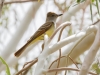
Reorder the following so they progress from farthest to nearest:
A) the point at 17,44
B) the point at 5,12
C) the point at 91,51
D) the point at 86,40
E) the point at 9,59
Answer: the point at 5,12
the point at 17,44
the point at 9,59
the point at 86,40
the point at 91,51

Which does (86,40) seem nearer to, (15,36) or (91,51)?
(91,51)

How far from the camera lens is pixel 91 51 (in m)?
0.64

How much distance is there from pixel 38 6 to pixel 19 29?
20 cm

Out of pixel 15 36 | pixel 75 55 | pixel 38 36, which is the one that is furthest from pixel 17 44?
pixel 75 55

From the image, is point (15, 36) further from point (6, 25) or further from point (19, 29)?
point (6, 25)

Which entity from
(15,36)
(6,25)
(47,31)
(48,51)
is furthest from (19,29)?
(48,51)

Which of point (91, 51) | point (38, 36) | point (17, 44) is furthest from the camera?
point (17, 44)

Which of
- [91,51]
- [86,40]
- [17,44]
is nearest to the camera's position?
[91,51]

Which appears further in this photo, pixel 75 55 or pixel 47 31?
pixel 47 31

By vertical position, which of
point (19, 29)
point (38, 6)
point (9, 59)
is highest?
point (38, 6)

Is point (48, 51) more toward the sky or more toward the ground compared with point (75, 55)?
more toward the sky

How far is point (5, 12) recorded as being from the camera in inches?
85.4

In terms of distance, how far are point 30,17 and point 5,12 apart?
34cm

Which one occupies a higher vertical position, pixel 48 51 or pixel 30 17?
pixel 48 51
